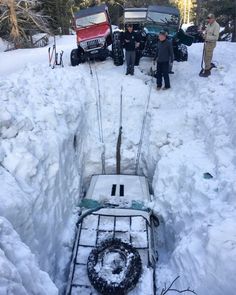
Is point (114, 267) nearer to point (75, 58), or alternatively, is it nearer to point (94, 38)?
point (75, 58)

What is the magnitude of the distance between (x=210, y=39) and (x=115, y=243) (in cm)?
705

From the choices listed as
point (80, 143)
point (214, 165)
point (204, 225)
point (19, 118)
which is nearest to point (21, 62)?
point (80, 143)

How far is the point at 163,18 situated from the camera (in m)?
13.4

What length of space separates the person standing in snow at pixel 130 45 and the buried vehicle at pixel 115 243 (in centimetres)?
441

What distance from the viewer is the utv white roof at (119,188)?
8.56 m

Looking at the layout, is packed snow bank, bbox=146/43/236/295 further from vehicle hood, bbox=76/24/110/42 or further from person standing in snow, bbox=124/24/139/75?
vehicle hood, bbox=76/24/110/42

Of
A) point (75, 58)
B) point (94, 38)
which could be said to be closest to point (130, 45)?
point (94, 38)

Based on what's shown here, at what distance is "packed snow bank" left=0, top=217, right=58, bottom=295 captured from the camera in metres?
3.87

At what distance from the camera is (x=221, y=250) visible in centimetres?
562

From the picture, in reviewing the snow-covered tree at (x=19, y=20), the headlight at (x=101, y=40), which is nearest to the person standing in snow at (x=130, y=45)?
the headlight at (x=101, y=40)

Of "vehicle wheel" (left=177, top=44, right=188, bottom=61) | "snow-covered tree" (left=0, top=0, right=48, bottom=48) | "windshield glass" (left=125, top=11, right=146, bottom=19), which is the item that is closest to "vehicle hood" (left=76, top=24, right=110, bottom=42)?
"vehicle wheel" (left=177, top=44, right=188, bottom=61)

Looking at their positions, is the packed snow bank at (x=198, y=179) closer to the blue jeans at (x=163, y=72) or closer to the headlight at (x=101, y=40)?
the blue jeans at (x=163, y=72)

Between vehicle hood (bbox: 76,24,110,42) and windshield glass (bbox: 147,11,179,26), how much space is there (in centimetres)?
174

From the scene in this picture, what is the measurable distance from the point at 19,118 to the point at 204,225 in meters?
4.28
